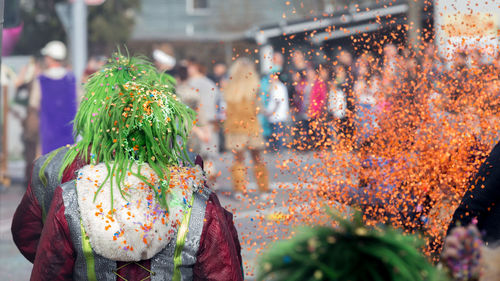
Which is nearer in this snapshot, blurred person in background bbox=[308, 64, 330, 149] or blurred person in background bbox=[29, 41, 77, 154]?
blurred person in background bbox=[308, 64, 330, 149]

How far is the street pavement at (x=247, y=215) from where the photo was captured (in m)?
4.97

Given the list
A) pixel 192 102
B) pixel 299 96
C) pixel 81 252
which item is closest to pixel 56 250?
pixel 81 252

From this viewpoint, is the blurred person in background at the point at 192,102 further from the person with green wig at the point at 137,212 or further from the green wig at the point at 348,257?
the green wig at the point at 348,257

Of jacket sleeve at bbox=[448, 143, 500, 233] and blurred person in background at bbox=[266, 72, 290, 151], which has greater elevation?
jacket sleeve at bbox=[448, 143, 500, 233]

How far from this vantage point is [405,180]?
418cm

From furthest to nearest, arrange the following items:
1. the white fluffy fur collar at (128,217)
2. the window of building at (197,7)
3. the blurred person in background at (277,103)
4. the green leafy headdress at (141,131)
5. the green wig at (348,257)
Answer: the window of building at (197,7), the blurred person in background at (277,103), the green leafy headdress at (141,131), the white fluffy fur collar at (128,217), the green wig at (348,257)

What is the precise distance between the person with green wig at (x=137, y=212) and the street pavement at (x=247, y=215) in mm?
278

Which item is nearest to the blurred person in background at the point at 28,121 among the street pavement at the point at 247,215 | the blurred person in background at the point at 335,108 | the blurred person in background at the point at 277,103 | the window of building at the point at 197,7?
the street pavement at the point at 247,215

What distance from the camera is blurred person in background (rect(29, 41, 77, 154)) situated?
9.66 metres

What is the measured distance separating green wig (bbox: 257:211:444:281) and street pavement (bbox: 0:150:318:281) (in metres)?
1.28

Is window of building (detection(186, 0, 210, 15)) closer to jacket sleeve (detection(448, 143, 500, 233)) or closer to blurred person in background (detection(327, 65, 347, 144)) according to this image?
blurred person in background (detection(327, 65, 347, 144))

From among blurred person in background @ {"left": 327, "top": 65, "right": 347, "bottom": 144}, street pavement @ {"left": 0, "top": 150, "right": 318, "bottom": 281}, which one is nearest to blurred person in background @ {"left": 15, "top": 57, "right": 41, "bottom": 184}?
street pavement @ {"left": 0, "top": 150, "right": 318, "bottom": 281}

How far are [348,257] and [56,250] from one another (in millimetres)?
1435

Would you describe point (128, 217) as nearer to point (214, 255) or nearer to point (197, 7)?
point (214, 255)
